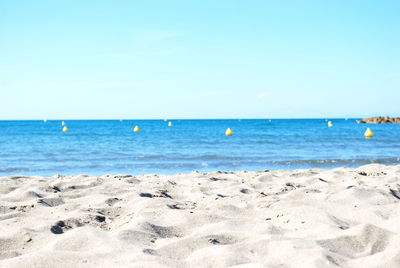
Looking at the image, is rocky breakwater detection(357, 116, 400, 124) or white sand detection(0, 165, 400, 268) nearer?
white sand detection(0, 165, 400, 268)

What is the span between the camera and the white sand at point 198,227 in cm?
252

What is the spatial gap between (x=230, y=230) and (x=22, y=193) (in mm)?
2795

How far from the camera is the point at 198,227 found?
3312 millimetres

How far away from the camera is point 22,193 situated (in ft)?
15.2

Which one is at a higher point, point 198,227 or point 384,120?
point 384,120

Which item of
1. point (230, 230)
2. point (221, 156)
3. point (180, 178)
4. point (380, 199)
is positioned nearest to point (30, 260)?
point (230, 230)

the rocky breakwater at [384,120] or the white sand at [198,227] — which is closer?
the white sand at [198,227]

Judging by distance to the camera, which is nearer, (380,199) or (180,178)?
(380,199)

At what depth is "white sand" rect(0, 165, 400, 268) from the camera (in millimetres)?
2521

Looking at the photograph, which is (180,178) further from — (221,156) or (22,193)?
(221,156)

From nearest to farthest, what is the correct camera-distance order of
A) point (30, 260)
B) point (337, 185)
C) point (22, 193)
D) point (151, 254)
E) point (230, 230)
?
1. point (30, 260)
2. point (151, 254)
3. point (230, 230)
4. point (22, 193)
5. point (337, 185)

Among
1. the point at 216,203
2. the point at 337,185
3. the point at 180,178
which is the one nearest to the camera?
the point at 216,203

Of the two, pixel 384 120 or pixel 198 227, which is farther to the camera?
pixel 384 120

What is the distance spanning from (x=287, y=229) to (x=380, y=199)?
65.2 inches
